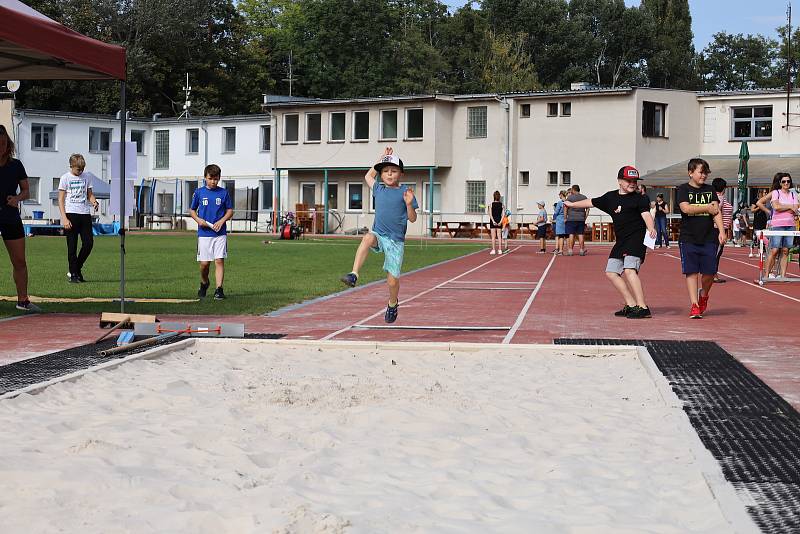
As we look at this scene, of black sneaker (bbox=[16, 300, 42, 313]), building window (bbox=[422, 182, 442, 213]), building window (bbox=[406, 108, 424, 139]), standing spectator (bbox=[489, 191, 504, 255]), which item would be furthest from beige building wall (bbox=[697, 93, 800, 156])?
black sneaker (bbox=[16, 300, 42, 313])

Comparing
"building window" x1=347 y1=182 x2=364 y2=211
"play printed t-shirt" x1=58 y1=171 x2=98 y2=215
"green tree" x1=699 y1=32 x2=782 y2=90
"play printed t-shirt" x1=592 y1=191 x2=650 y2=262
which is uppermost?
"green tree" x1=699 y1=32 x2=782 y2=90

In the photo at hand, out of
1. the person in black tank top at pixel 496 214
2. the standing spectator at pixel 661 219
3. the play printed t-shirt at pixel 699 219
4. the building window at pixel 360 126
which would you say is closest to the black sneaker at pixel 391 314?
the play printed t-shirt at pixel 699 219

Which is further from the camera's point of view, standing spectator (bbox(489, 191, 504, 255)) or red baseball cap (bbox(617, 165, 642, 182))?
standing spectator (bbox(489, 191, 504, 255))

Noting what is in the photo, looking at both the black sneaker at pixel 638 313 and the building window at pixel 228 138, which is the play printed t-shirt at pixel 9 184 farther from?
the building window at pixel 228 138

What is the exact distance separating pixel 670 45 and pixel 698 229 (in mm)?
77120

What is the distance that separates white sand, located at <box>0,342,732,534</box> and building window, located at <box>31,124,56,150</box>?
56.6 metres

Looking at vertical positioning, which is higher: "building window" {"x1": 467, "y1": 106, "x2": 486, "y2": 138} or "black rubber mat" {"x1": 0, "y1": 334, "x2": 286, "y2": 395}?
"building window" {"x1": 467, "y1": 106, "x2": 486, "y2": 138}

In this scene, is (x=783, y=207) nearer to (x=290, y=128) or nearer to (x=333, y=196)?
(x=333, y=196)

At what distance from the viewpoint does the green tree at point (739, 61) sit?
8888 cm

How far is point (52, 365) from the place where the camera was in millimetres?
8719

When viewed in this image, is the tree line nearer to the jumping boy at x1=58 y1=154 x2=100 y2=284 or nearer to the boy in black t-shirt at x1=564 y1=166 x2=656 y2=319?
the jumping boy at x1=58 y1=154 x2=100 y2=284

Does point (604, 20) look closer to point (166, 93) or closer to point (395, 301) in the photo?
point (166, 93)

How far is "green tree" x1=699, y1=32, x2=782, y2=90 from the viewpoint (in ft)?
292

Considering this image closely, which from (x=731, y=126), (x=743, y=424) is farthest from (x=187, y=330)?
(x=731, y=126)
